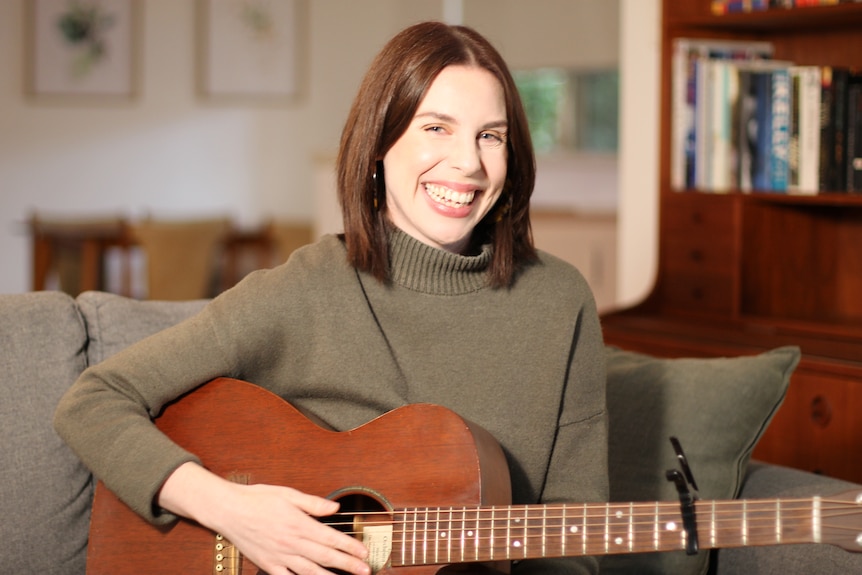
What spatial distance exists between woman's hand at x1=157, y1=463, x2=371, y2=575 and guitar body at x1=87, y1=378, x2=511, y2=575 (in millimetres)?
49

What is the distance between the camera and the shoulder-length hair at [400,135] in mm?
1491

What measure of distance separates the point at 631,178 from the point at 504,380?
1892 millimetres

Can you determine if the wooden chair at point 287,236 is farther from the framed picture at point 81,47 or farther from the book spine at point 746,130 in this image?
the book spine at point 746,130

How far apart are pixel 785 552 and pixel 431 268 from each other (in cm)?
68

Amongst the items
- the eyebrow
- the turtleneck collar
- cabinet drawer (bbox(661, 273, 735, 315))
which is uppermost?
the eyebrow

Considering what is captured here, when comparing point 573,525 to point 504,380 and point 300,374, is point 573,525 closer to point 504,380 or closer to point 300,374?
point 504,380

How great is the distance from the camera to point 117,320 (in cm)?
178

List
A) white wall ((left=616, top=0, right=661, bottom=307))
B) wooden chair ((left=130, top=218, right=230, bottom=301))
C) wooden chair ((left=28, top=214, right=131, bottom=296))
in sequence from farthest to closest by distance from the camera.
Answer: wooden chair ((left=28, top=214, right=131, bottom=296))
wooden chair ((left=130, top=218, right=230, bottom=301))
white wall ((left=616, top=0, right=661, bottom=307))

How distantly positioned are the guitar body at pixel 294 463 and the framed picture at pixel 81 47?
6.02m

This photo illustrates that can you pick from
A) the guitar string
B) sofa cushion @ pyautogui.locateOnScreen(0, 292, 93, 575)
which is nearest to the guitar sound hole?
the guitar string

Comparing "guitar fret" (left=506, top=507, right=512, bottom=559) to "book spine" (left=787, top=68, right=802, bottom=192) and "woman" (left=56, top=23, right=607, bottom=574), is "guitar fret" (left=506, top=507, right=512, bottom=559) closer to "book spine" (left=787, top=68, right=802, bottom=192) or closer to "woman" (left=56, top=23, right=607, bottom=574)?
"woman" (left=56, top=23, right=607, bottom=574)

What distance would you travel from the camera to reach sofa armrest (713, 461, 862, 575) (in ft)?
4.98

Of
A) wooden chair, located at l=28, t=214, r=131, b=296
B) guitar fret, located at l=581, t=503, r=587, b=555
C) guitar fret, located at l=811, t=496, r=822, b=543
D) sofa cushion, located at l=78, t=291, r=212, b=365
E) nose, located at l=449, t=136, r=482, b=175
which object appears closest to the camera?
guitar fret, located at l=811, t=496, r=822, b=543

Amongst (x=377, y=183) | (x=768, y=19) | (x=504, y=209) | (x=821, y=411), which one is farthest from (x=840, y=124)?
(x=377, y=183)
